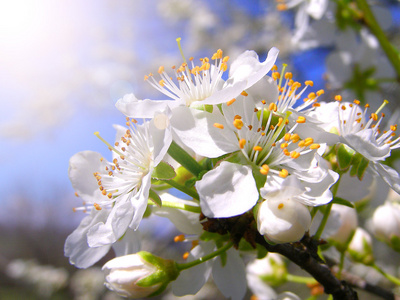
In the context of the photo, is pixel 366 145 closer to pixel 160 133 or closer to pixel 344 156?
pixel 344 156

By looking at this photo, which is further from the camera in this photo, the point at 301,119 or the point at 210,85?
the point at 210,85

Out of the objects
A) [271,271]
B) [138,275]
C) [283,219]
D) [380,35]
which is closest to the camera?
[283,219]

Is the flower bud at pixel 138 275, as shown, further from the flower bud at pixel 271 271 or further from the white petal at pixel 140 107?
the flower bud at pixel 271 271

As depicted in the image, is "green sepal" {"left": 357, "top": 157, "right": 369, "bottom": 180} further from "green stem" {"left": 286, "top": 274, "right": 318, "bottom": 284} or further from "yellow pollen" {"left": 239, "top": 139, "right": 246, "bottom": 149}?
"green stem" {"left": 286, "top": 274, "right": 318, "bottom": 284}

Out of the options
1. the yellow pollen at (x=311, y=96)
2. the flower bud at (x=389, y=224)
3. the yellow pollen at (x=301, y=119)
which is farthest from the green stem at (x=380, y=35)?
the yellow pollen at (x=301, y=119)

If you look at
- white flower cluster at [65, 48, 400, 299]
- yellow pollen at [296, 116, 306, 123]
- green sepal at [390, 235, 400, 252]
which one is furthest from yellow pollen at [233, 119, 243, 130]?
green sepal at [390, 235, 400, 252]

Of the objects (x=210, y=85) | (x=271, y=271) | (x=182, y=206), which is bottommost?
(x=271, y=271)

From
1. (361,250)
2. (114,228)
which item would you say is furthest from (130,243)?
(361,250)
